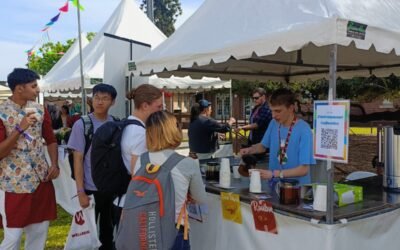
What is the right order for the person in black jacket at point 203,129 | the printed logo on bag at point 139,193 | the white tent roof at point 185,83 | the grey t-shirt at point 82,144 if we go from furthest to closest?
1. the white tent roof at point 185,83
2. the person in black jacket at point 203,129
3. the grey t-shirt at point 82,144
4. the printed logo on bag at point 139,193

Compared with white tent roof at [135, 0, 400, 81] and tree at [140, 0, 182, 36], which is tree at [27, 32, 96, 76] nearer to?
tree at [140, 0, 182, 36]

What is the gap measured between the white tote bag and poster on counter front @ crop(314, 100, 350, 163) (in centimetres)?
201

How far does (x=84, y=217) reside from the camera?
3277 millimetres

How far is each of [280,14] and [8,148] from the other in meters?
2.06

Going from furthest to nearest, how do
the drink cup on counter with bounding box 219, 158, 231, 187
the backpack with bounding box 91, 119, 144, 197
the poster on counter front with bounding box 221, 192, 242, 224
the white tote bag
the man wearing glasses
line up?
the man wearing glasses, the white tote bag, the drink cup on counter with bounding box 219, 158, 231, 187, the poster on counter front with bounding box 221, 192, 242, 224, the backpack with bounding box 91, 119, 144, 197

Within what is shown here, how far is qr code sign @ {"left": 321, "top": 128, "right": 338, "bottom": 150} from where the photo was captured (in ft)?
6.78

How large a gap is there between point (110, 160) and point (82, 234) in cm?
116

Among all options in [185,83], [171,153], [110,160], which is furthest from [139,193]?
[185,83]

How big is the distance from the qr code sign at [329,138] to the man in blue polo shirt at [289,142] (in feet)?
1.97

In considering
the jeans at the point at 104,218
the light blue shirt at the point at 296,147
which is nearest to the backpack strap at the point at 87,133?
the jeans at the point at 104,218

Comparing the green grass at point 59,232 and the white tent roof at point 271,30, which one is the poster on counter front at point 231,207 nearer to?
the white tent roof at point 271,30

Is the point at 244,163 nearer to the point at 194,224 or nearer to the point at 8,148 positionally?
the point at 194,224

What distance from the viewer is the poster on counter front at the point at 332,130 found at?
6.61 ft

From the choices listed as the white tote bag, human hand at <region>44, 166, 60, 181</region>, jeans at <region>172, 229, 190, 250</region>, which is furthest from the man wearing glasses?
jeans at <region>172, 229, 190, 250</region>
